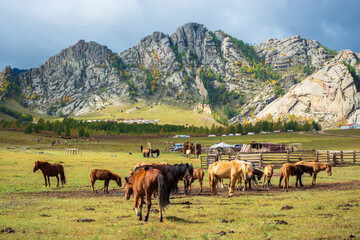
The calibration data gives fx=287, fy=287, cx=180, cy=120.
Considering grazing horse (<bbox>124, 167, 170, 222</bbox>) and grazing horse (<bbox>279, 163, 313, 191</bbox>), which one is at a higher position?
grazing horse (<bbox>124, 167, 170, 222</bbox>)

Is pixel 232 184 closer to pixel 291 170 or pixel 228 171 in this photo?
pixel 228 171

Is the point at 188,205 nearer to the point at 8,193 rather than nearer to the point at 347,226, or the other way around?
the point at 347,226

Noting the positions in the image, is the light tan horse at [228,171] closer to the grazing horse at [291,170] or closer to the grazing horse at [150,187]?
the grazing horse at [291,170]

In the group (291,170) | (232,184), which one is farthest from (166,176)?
(291,170)

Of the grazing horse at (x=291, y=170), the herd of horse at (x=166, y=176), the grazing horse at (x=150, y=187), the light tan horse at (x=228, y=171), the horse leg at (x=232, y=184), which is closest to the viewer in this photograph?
the grazing horse at (x=150, y=187)

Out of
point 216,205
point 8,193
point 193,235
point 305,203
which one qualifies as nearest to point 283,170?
point 305,203

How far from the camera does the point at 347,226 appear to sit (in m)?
10.1

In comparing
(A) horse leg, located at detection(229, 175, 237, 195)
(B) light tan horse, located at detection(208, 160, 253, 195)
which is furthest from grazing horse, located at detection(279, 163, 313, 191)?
(A) horse leg, located at detection(229, 175, 237, 195)

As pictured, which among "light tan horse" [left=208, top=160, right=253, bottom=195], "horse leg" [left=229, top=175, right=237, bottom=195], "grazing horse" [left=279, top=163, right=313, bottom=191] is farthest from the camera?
"grazing horse" [left=279, top=163, right=313, bottom=191]

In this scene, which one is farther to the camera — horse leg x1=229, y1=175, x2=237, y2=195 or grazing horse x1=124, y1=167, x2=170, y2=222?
horse leg x1=229, y1=175, x2=237, y2=195

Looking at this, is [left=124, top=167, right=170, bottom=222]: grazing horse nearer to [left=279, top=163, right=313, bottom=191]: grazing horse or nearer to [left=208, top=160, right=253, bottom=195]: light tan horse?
[left=208, top=160, right=253, bottom=195]: light tan horse

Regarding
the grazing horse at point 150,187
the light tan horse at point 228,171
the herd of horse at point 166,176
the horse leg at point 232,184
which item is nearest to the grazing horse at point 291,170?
the herd of horse at point 166,176

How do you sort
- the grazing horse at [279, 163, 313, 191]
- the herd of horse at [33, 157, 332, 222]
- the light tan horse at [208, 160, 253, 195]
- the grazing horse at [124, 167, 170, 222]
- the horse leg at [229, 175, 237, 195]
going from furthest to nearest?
1. the grazing horse at [279, 163, 313, 191]
2. the light tan horse at [208, 160, 253, 195]
3. the horse leg at [229, 175, 237, 195]
4. the herd of horse at [33, 157, 332, 222]
5. the grazing horse at [124, 167, 170, 222]

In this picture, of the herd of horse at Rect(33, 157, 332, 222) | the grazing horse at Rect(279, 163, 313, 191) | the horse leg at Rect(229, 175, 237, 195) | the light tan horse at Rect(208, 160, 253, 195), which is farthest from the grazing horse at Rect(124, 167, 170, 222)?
the grazing horse at Rect(279, 163, 313, 191)
